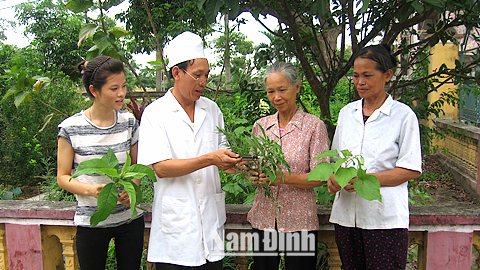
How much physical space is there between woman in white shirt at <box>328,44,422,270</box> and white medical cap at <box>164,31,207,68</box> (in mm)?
821

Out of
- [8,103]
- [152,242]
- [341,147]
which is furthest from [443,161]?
[8,103]

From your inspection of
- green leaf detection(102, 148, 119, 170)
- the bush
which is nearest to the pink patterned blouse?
green leaf detection(102, 148, 119, 170)

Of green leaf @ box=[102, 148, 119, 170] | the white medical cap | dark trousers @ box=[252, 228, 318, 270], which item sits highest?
the white medical cap

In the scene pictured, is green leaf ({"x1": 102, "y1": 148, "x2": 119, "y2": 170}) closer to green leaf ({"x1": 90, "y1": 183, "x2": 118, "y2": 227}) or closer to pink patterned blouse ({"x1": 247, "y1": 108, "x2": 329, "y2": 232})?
green leaf ({"x1": 90, "y1": 183, "x2": 118, "y2": 227})

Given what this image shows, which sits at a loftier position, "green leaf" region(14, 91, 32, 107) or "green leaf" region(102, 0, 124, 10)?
"green leaf" region(102, 0, 124, 10)

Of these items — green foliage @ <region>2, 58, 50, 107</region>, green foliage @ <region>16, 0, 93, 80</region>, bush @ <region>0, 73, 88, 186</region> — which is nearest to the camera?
green foliage @ <region>2, 58, 50, 107</region>

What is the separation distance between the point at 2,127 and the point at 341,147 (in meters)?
6.90

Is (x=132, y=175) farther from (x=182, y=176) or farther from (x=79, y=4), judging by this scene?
(x=79, y=4)

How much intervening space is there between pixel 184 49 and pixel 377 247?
137cm

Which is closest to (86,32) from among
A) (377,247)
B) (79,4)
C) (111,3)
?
(79,4)

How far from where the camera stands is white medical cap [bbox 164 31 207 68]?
1825 millimetres

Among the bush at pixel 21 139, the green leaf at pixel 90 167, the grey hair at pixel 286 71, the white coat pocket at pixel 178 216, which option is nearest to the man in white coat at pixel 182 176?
the white coat pocket at pixel 178 216

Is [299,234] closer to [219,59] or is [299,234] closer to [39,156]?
[219,59]

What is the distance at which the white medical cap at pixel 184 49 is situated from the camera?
1.83 metres
